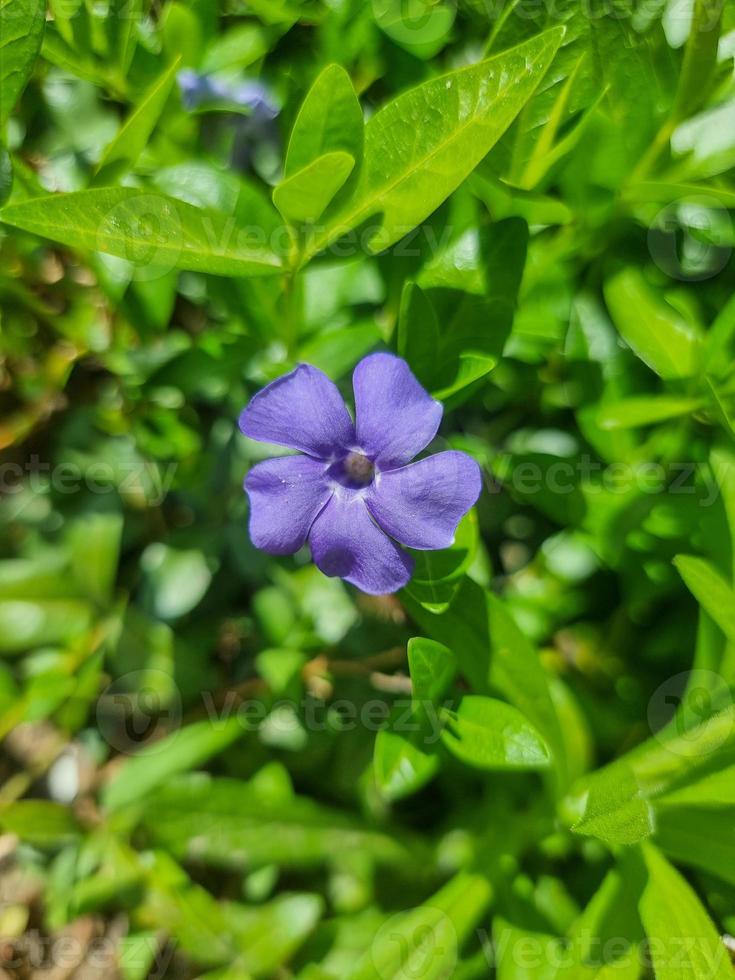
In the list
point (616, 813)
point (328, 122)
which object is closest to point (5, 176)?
point (328, 122)

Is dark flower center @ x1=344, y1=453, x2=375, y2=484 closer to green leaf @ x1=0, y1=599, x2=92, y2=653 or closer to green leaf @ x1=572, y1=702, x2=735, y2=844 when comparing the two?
green leaf @ x1=572, y1=702, x2=735, y2=844

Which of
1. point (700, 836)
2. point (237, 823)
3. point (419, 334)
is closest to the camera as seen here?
point (419, 334)

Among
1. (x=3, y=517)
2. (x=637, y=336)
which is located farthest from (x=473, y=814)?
(x=3, y=517)

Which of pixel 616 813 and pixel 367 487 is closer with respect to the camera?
pixel 616 813

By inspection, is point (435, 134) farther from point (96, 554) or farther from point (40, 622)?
point (40, 622)

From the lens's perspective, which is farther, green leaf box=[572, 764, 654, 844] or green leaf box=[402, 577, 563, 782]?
green leaf box=[402, 577, 563, 782]

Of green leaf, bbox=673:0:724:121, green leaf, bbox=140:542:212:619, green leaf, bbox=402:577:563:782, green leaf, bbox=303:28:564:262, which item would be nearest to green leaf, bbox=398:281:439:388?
green leaf, bbox=303:28:564:262

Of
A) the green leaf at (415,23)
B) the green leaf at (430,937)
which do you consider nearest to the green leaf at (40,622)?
the green leaf at (430,937)
